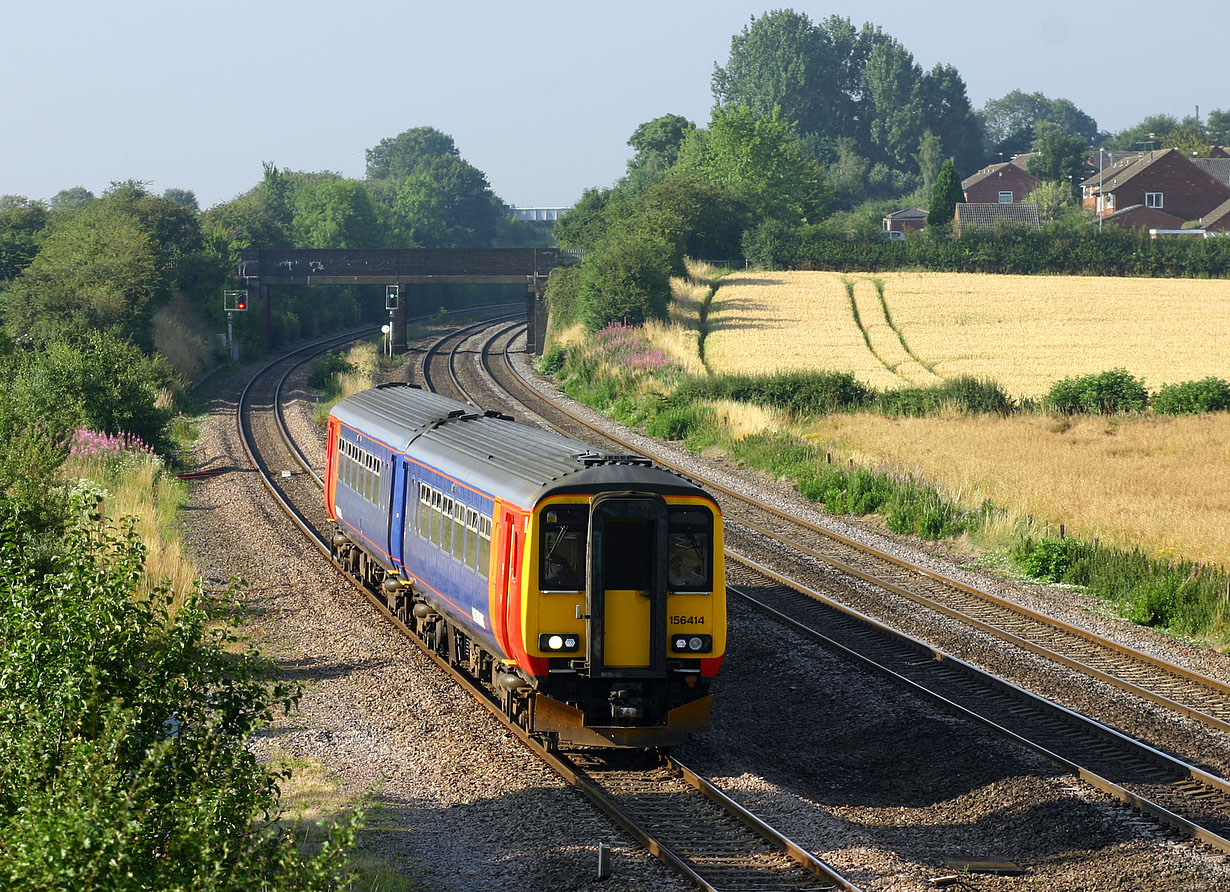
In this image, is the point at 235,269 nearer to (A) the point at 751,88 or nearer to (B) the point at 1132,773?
(B) the point at 1132,773

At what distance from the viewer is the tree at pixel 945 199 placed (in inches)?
3780

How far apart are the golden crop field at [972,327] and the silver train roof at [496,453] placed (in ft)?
89.0

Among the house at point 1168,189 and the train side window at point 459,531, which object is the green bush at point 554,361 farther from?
the house at point 1168,189

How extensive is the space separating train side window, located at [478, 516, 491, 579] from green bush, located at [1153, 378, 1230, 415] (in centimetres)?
3006

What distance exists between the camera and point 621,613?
12.3 metres

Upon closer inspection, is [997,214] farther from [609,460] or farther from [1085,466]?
[609,460]

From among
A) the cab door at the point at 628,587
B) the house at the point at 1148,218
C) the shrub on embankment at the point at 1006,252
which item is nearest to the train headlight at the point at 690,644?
the cab door at the point at 628,587

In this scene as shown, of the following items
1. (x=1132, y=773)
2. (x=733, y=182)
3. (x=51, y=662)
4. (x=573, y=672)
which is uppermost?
(x=733, y=182)

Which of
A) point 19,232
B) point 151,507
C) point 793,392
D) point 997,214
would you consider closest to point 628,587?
point 151,507

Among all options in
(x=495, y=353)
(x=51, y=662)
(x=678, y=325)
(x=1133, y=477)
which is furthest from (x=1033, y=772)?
(x=495, y=353)

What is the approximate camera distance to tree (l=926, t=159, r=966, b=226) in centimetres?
A: 9600

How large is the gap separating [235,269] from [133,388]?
109 ft

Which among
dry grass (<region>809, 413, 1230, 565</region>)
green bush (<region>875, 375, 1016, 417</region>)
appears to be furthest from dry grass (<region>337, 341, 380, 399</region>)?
dry grass (<region>809, 413, 1230, 565</region>)

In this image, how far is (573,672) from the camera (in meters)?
12.3
